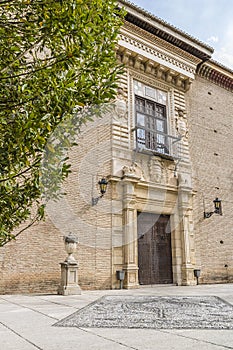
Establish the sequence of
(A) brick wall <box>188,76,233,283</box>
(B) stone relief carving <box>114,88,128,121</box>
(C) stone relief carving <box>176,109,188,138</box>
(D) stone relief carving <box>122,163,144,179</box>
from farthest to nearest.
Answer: (C) stone relief carving <box>176,109,188,138</box>
(A) brick wall <box>188,76,233,283</box>
(B) stone relief carving <box>114,88,128,121</box>
(D) stone relief carving <box>122,163,144,179</box>

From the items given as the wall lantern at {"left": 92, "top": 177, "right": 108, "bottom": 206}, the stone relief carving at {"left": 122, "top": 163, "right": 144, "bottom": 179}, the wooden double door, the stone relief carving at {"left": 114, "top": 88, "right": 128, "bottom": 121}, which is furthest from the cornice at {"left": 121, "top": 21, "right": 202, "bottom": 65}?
the wooden double door

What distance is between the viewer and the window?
33.8 ft

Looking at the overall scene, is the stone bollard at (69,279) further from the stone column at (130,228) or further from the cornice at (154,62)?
the cornice at (154,62)

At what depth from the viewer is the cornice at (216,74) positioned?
41.3 feet

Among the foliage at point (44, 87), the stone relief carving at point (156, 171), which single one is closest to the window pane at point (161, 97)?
the stone relief carving at point (156, 171)

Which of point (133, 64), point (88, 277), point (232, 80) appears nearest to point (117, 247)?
point (88, 277)

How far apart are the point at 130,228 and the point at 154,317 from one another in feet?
16.9

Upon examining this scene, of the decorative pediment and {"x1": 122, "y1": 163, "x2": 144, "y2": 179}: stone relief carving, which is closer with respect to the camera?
{"x1": 122, "y1": 163, "x2": 144, "y2": 179}: stone relief carving

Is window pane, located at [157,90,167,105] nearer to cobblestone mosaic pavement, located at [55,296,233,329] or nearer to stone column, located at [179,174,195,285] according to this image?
stone column, located at [179,174,195,285]

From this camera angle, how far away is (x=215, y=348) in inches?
90.7

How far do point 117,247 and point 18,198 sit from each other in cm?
674

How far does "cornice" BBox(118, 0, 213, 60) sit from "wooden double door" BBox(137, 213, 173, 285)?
6207 millimetres

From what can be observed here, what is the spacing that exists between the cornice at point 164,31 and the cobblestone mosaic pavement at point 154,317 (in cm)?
891

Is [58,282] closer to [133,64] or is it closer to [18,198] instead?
[18,198]
